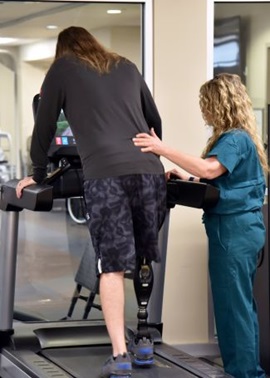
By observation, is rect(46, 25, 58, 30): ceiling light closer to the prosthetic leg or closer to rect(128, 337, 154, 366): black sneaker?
the prosthetic leg

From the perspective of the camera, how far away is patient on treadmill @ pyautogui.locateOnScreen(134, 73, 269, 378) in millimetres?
3914

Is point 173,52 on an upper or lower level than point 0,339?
upper

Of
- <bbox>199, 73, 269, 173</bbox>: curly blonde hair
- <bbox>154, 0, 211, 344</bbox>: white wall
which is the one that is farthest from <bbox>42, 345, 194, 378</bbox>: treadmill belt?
<bbox>199, 73, 269, 173</bbox>: curly blonde hair

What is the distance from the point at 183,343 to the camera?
16.6ft

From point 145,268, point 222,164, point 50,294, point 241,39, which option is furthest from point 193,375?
point 241,39

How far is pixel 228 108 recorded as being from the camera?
13.0ft

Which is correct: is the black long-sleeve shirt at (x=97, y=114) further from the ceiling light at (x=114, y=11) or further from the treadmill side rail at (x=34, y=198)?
the ceiling light at (x=114, y=11)

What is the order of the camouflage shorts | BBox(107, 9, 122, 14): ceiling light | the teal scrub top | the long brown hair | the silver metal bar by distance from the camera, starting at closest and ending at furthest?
the camouflage shorts < the long brown hair < the teal scrub top < the silver metal bar < BBox(107, 9, 122, 14): ceiling light

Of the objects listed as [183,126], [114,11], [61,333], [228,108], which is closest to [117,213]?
[228,108]

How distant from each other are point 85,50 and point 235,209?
101 cm

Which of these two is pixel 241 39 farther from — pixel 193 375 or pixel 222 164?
pixel 193 375

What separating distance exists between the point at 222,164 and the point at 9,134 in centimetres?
169

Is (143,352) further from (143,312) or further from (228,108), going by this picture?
(228,108)

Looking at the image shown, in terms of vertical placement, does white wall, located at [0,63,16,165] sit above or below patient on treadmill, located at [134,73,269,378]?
above
